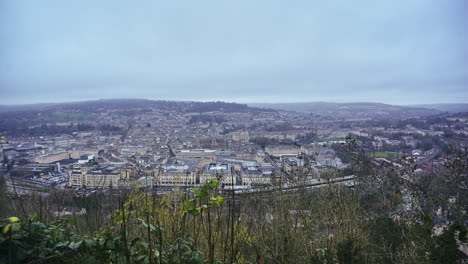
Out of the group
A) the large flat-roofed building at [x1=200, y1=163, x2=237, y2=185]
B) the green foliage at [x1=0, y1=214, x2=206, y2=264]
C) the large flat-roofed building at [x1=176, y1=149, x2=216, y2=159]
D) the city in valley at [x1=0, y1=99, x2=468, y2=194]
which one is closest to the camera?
the green foliage at [x1=0, y1=214, x2=206, y2=264]

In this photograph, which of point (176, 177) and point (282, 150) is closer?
point (176, 177)

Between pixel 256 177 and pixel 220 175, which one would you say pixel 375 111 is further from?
pixel 220 175

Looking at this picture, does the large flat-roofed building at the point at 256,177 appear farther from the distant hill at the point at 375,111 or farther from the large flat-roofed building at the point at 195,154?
the distant hill at the point at 375,111

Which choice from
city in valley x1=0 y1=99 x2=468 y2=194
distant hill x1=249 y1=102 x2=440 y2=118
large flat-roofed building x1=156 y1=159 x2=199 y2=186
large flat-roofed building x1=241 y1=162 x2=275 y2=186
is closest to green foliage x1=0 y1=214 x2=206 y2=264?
large flat-roofed building x1=156 y1=159 x2=199 y2=186

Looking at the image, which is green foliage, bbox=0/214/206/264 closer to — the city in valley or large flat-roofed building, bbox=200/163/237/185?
large flat-roofed building, bbox=200/163/237/185

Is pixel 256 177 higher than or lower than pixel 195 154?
higher

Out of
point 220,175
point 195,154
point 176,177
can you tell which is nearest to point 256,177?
point 176,177

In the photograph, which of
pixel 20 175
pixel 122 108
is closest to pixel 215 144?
pixel 20 175

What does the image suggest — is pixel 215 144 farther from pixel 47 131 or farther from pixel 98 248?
pixel 98 248

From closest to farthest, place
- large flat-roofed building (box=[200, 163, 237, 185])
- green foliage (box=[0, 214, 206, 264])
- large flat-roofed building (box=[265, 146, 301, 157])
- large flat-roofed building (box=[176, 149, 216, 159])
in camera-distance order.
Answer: green foliage (box=[0, 214, 206, 264]), large flat-roofed building (box=[200, 163, 237, 185]), large flat-roofed building (box=[176, 149, 216, 159]), large flat-roofed building (box=[265, 146, 301, 157])
